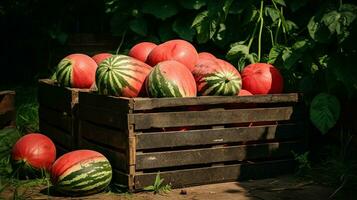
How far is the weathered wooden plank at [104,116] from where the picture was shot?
3213mm

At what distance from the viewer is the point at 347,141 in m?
3.71

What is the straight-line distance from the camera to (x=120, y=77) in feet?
11.0

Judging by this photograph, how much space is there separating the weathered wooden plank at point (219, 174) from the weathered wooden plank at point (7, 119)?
1.91 metres

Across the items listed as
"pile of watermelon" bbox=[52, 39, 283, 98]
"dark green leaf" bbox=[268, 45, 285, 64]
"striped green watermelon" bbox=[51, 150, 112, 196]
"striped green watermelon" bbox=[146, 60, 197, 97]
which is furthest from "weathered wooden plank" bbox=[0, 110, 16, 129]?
"dark green leaf" bbox=[268, 45, 285, 64]

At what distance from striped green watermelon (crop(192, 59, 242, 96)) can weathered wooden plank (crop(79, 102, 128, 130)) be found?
1.94 feet

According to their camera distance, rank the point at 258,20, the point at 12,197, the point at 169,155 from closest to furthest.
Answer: the point at 12,197
the point at 169,155
the point at 258,20

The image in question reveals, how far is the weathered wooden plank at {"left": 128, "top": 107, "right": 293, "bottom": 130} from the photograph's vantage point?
10.5 feet

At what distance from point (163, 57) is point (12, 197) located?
1.30m

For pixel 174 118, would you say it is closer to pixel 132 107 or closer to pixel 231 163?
pixel 132 107

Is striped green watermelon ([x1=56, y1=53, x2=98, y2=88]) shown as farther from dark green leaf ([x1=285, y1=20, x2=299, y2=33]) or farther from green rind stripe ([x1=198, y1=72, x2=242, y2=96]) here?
dark green leaf ([x1=285, y1=20, x2=299, y2=33])

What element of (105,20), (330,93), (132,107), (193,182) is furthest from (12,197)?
(105,20)

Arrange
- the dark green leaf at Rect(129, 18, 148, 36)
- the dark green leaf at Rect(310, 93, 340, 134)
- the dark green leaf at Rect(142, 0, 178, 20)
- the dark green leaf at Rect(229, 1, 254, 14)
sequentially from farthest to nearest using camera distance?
the dark green leaf at Rect(129, 18, 148, 36)
the dark green leaf at Rect(142, 0, 178, 20)
the dark green leaf at Rect(229, 1, 254, 14)
the dark green leaf at Rect(310, 93, 340, 134)

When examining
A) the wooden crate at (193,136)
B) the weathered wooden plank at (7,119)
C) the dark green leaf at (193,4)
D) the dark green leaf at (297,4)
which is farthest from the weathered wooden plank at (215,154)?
the dark green leaf at (193,4)

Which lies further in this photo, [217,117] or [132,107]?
[217,117]
